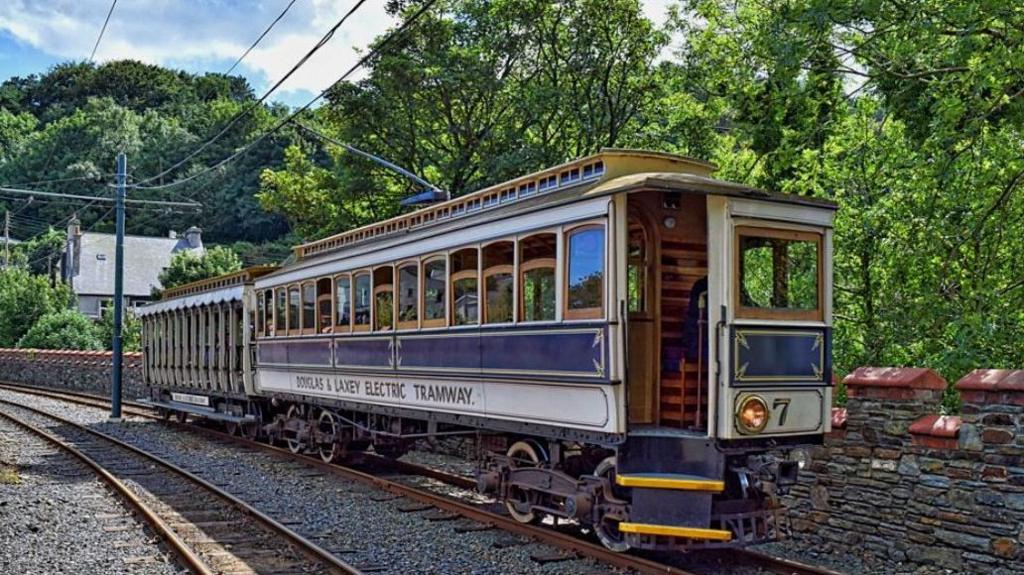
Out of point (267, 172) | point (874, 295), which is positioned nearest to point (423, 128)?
point (267, 172)

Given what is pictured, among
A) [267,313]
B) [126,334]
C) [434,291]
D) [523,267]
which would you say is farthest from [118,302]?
[126,334]

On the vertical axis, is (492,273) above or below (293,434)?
above

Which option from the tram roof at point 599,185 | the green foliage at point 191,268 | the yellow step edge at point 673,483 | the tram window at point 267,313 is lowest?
the yellow step edge at point 673,483

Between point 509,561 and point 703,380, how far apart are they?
223 cm

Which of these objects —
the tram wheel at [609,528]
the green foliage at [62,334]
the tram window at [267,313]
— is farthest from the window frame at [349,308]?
the green foliage at [62,334]

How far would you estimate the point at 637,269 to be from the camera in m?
8.47

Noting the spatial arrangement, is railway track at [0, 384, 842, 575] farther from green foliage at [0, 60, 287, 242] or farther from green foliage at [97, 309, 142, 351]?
green foliage at [0, 60, 287, 242]

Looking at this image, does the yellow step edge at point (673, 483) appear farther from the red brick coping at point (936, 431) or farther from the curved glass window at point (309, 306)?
the curved glass window at point (309, 306)

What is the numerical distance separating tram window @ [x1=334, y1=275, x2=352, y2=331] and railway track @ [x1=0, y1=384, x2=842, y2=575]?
1.99 m

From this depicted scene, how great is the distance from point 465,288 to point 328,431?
5.69 m

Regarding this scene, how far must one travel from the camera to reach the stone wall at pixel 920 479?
7297 millimetres

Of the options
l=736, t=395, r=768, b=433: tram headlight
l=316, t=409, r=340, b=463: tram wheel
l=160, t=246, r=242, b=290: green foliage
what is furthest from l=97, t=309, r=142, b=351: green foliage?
l=736, t=395, r=768, b=433: tram headlight

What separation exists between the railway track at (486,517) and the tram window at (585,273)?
1.98 m

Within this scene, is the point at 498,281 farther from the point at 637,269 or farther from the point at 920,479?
the point at 920,479
